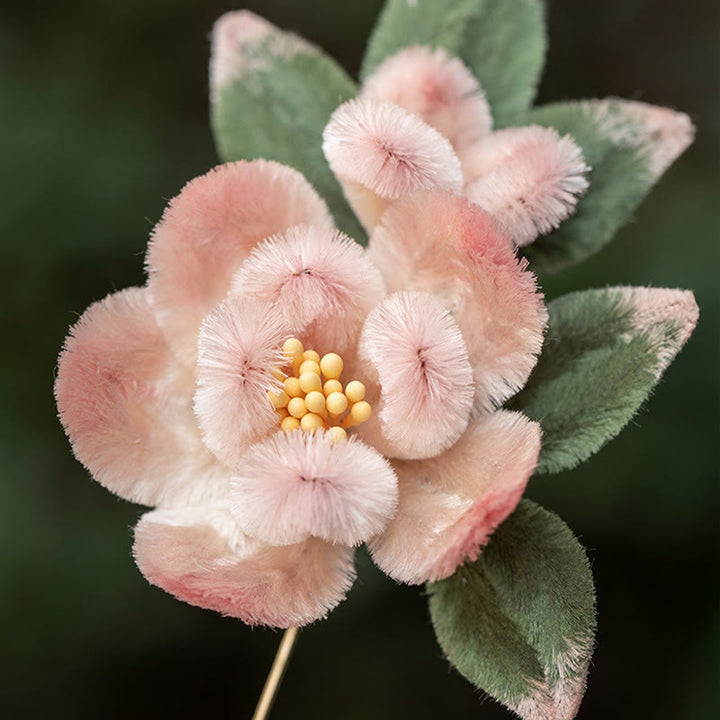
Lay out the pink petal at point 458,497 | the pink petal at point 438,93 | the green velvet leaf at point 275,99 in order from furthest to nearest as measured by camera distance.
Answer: the green velvet leaf at point 275,99 → the pink petal at point 438,93 → the pink petal at point 458,497

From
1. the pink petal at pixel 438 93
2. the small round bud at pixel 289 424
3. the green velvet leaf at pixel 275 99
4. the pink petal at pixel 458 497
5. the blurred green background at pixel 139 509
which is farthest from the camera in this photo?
the blurred green background at pixel 139 509

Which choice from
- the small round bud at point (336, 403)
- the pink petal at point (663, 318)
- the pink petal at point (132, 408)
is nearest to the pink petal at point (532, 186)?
the pink petal at point (663, 318)

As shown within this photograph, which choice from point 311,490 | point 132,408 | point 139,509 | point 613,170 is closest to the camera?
point 311,490

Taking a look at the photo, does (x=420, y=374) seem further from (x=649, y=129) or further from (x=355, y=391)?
(x=649, y=129)

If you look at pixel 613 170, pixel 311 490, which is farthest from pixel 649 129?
pixel 311 490

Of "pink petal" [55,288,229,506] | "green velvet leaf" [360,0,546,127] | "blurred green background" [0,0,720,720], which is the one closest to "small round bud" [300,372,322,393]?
"pink petal" [55,288,229,506]

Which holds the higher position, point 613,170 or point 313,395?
point 613,170

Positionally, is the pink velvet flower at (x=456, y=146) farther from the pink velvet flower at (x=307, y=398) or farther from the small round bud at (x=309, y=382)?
the small round bud at (x=309, y=382)
